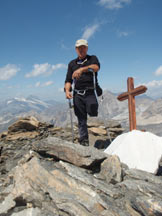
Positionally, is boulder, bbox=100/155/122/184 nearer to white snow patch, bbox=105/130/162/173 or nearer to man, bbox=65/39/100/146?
white snow patch, bbox=105/130/162/173

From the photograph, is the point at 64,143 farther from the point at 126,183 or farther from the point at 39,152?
the point at 126,183

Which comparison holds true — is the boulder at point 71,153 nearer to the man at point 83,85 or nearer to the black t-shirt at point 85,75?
the man at point 83,85

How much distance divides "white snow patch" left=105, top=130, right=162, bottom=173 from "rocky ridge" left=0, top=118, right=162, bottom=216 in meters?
0.67

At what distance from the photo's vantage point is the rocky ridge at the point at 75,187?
4542mm

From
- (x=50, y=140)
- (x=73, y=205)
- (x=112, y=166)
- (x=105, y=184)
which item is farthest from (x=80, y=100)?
(x=73, y=205)

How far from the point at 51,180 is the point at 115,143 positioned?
15.5ft

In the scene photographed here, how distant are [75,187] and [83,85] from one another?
5061 mm

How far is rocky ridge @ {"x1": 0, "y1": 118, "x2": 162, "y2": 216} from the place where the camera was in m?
4.54

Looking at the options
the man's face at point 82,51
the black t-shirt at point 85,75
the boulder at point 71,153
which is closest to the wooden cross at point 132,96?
the black t-shirt at point 85,75

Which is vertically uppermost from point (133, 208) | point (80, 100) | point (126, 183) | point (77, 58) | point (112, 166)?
point (77, 58)

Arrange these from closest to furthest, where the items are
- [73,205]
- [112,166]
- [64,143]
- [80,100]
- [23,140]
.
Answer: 1. [73,205]
2. [112,166]
3. [64,143]
4. [80,100]
5. [23,140]

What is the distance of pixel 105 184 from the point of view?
18.0 ft

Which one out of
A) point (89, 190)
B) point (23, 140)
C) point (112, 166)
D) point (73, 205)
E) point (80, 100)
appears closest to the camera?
point (73, 205)

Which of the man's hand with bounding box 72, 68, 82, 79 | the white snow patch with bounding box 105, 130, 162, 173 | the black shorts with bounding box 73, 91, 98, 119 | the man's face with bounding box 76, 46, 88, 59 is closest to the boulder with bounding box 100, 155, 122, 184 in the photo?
the white snow patch with bounding box 105, 130, 162, 173
